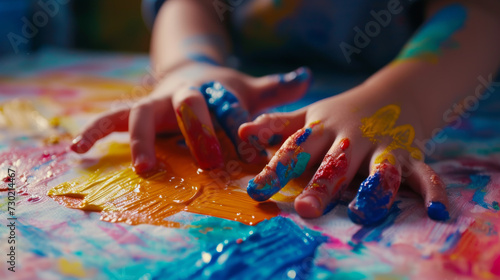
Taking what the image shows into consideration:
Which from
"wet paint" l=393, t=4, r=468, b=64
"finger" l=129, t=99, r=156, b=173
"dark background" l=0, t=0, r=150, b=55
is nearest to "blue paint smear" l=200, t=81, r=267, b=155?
"finger" l=129, t=99, r=156, b=173

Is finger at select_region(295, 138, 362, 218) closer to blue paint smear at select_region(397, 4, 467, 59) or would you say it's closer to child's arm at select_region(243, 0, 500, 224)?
child's arm at select_region(243, 0, 500, 224)

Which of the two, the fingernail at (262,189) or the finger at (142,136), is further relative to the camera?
the finger at (142,136)

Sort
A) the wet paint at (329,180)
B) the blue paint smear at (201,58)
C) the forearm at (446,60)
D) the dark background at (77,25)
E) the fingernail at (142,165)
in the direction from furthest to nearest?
1. the dark background at (77,25)
2. the blue paint smear at (201,58)
3. the forearm at (446,60)
4. the fingernail at (142,165)
5. the wet paint at (329,180)

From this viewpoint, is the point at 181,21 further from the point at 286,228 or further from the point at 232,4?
the point at 286,228

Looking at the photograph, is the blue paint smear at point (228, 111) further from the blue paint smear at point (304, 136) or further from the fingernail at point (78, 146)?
the fingernail at point (78, 146)

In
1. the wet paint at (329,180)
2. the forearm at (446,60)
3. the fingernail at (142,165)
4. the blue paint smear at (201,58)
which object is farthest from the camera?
the blue paint smear at (201,58)

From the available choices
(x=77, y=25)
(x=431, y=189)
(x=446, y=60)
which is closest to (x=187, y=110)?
(x=431, y=189)

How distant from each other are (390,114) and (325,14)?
45 centimetres

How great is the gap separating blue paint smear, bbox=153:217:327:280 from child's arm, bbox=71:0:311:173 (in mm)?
188

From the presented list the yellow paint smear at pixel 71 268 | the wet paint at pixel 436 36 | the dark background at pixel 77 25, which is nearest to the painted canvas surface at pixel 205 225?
the yellow paint smear at pixel 71 268

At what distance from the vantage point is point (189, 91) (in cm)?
75

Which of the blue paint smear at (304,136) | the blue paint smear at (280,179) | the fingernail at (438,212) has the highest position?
the blue paint smear at (304,136)

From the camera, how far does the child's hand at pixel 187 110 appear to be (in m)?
0.70

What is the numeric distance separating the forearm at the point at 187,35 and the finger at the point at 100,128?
0.78 feet
